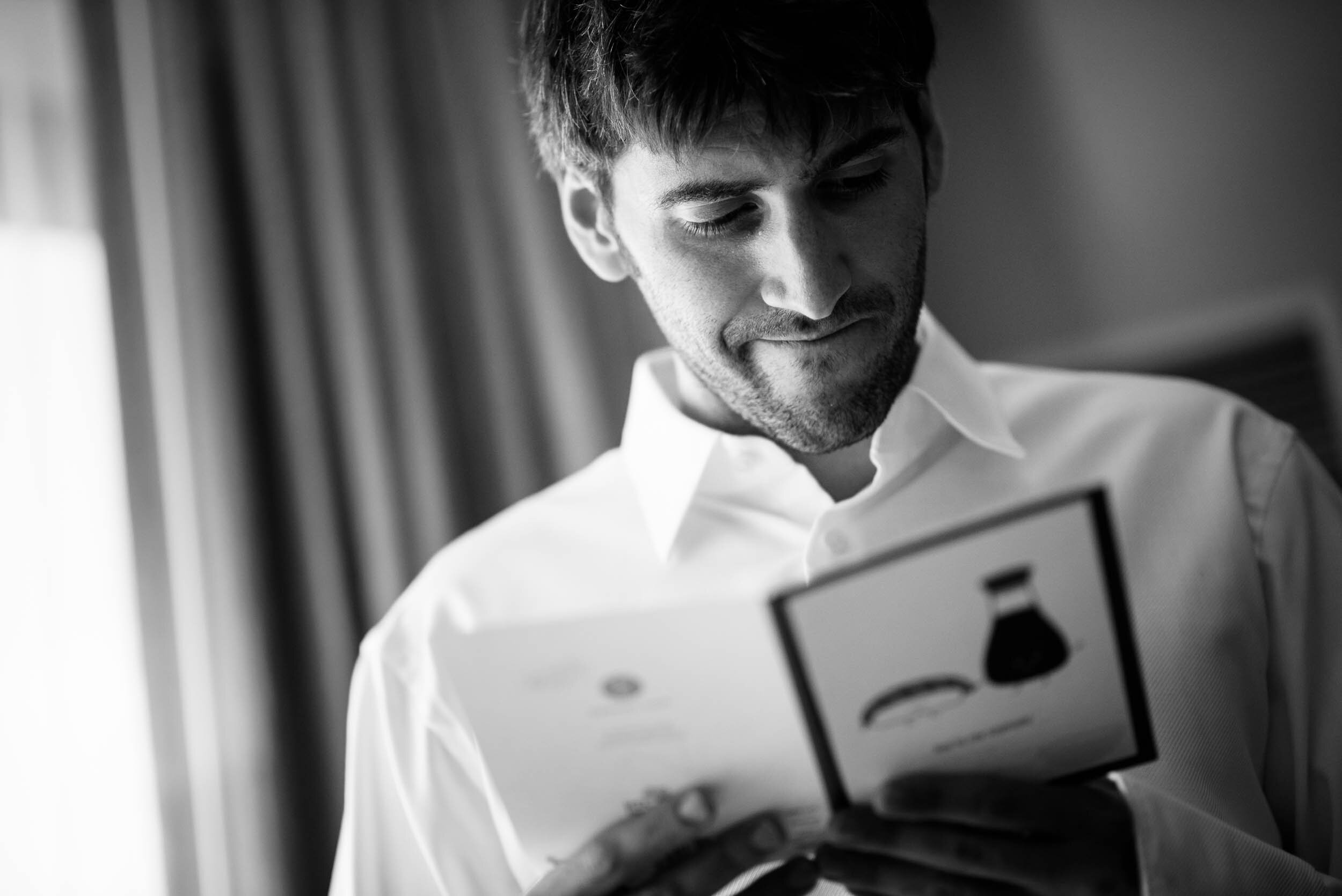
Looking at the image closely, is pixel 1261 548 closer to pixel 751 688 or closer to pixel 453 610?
pixel 751 688

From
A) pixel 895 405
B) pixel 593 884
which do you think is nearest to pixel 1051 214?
pixel 895 405

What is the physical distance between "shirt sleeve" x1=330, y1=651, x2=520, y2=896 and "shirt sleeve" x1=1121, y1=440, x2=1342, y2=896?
610mm

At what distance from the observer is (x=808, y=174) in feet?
3.23

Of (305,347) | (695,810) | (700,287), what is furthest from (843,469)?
Answer: (305,347)

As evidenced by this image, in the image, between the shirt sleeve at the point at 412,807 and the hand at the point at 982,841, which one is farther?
the shirt sleeve at the point at 412,807

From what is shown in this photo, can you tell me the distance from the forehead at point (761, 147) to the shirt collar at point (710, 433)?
232 millimetres

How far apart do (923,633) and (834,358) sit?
0.39 m

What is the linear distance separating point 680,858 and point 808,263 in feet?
1.67

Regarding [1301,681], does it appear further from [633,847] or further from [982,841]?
[633,847]

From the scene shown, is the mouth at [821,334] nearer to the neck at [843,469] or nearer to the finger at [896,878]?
the neck at [843,469]

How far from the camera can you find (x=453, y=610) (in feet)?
3.81

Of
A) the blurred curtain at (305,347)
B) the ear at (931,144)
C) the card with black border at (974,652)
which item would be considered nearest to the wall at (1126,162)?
the blurred curtain at (305,347)

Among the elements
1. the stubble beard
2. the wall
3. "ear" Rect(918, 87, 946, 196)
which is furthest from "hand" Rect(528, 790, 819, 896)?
the wall

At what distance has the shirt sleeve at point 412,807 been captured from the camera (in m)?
1.08
